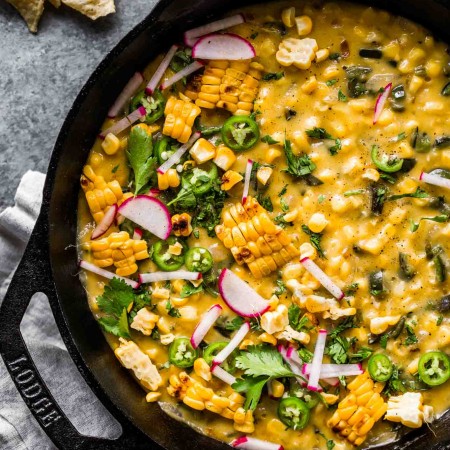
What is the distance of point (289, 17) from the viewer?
4.19 meters

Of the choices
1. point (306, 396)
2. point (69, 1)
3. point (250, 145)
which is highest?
point (69, 1)

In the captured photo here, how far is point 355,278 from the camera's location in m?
4.16

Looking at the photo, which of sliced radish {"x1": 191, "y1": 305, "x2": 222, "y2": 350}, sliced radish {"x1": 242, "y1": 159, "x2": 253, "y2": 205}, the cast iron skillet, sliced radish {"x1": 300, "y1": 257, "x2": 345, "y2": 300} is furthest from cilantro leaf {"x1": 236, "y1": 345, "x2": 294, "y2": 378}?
sliced radish {"x1": 242, "y1": 159, "x2": 253, "y2": 205}

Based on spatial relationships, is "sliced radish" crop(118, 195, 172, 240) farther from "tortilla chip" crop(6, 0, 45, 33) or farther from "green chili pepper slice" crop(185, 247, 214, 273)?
"tortilla chip" crop(6, 0, 45, 33)

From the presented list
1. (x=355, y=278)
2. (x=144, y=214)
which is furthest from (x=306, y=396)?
(x=144, y=214)

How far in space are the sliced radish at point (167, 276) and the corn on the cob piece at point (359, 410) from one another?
42.5 inches

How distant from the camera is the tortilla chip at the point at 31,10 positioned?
14.9 feet

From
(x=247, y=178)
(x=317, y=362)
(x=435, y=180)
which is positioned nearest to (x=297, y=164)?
(x=247, y=178)

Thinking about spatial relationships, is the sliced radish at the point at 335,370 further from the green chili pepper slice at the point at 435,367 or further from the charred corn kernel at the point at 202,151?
the charred corn kernel at the point at 202,151

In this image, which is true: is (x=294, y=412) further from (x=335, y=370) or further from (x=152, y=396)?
(x=152, y=396)

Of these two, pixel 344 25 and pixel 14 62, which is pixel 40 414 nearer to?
pixel 14 62

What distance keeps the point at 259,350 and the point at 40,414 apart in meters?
1.26

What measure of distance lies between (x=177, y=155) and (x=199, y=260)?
61 cm

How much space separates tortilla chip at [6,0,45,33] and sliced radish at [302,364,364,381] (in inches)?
106
